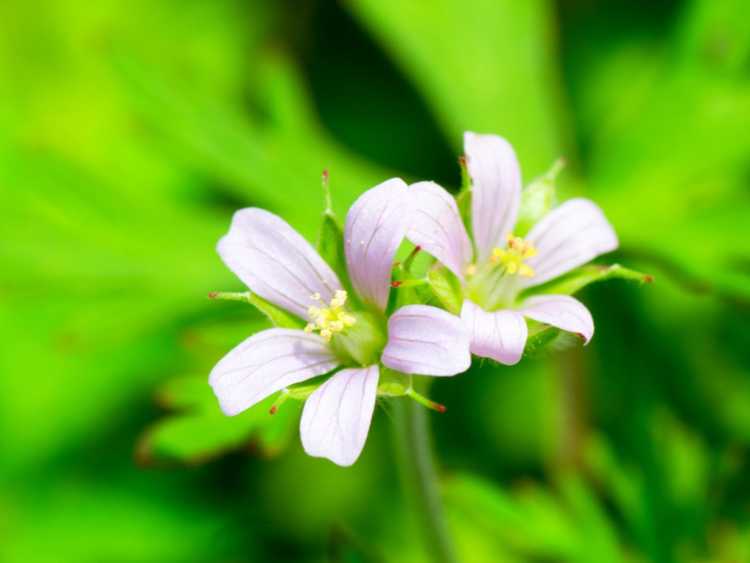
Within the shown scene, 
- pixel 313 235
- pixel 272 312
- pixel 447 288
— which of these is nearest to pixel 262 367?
pixel 272 312

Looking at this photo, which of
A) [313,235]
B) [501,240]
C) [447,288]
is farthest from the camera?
[313,235]

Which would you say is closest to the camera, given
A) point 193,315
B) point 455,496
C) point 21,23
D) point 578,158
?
point 455,496

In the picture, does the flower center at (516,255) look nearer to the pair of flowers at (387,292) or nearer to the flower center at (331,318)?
the pair of flowers at (387,292)

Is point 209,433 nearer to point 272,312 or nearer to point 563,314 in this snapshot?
point 272,312

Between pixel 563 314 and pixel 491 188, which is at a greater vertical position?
pixel 491 188

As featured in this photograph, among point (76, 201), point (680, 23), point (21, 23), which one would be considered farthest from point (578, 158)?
point (21, 23)

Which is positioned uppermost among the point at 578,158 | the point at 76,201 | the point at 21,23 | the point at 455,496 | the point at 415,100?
the point at 21,23

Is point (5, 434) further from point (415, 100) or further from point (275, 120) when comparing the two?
point (415, 100)

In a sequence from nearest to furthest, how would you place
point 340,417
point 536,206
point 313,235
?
1. point 340,417
2. point 536,206
3. point 313,235
